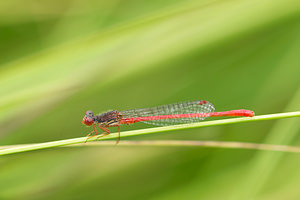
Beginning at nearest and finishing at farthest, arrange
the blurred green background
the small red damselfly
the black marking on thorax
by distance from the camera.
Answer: the blurred green background → the small red damselfly → the black marking on thorax

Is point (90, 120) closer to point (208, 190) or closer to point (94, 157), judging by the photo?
point (94, 157)

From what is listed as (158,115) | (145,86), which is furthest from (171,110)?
(145,86)

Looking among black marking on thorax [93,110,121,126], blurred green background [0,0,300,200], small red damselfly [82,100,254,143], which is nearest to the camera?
blurred green background [0,0,300,200]

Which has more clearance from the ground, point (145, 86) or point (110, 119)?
point (145, 86)

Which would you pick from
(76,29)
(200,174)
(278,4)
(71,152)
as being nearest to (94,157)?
(71,152)

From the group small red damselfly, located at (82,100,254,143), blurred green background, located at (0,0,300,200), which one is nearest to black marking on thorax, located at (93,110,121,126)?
small red damselfly, located at (82,100,254,143)

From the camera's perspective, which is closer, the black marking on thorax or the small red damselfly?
the small red damselfly

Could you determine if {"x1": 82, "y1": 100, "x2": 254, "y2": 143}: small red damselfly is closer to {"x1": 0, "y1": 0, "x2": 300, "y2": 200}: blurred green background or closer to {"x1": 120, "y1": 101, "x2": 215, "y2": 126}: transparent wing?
{"x1": 120, "y1": 101, "x2": 215, "y2": 126}: transparent wing

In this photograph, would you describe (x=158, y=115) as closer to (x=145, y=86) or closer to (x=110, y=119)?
(x=110, y=119)
